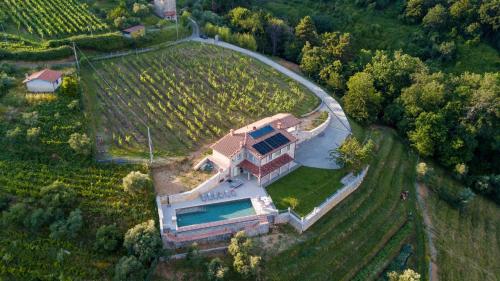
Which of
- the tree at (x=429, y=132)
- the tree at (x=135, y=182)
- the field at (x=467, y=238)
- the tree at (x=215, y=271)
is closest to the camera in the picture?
the tree at (x=215, y=271)

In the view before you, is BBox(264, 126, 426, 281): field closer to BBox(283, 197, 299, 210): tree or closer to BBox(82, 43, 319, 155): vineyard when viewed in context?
BBox(283, 197, 299, 210): tree

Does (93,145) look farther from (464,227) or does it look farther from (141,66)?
(464,227)

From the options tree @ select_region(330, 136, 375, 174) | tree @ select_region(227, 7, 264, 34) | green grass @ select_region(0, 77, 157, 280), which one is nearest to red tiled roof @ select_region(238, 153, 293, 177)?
tree @ select_region(330, 136, 375, 174)

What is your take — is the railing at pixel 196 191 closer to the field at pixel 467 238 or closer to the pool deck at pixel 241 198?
the pool deck at pixel 241 198

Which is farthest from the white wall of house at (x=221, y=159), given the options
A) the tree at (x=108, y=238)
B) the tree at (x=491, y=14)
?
the tree at (x=491, y=14)

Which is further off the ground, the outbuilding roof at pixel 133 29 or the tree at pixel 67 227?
the outbuilding roof at pixel 133 29

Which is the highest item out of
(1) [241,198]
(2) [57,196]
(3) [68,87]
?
(3) [68,87]

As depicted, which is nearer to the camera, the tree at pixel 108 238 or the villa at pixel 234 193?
the tree at pixel 108 238

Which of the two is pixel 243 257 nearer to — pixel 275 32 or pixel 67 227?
pixel 67 227

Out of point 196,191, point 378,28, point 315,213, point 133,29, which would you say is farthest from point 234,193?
point 378,28
